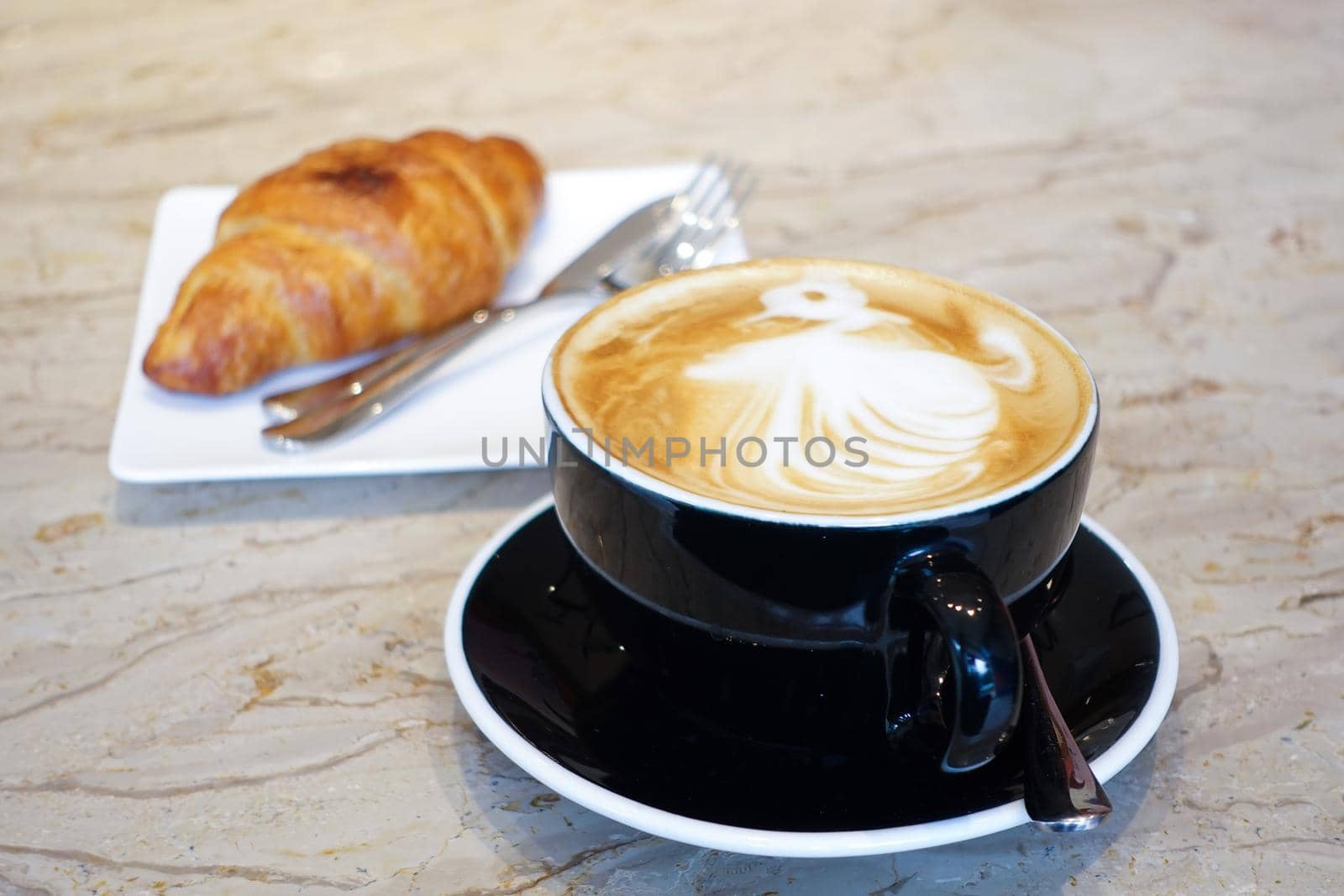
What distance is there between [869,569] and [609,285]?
590mm

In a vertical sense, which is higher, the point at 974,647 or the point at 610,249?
the point at 974,647

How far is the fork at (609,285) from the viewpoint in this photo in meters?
0.83

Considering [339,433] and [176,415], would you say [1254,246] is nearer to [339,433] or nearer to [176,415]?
[339,433]

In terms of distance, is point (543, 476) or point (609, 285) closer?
point (543, 476)

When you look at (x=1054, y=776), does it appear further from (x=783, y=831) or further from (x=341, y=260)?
(x=341, y=260)

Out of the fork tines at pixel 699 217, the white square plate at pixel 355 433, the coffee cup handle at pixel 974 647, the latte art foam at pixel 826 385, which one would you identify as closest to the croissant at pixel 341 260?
the white square plate at pixel 355 433

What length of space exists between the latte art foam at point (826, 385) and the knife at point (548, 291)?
34 cm

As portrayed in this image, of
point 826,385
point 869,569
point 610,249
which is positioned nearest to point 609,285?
point 610,249

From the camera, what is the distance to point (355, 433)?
83 centimetres

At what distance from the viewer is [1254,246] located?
111cm

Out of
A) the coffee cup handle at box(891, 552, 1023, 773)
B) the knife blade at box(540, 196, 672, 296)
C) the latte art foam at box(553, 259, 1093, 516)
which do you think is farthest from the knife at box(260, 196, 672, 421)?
the coffee cup handle at box(891, 552, 1023, 773)

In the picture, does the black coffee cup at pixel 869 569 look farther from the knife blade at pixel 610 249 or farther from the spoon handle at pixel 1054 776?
the knife blade at pixel 610 249

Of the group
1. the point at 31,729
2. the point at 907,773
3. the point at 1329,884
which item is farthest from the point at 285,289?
the point at 1329,884

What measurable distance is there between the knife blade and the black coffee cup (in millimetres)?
481
